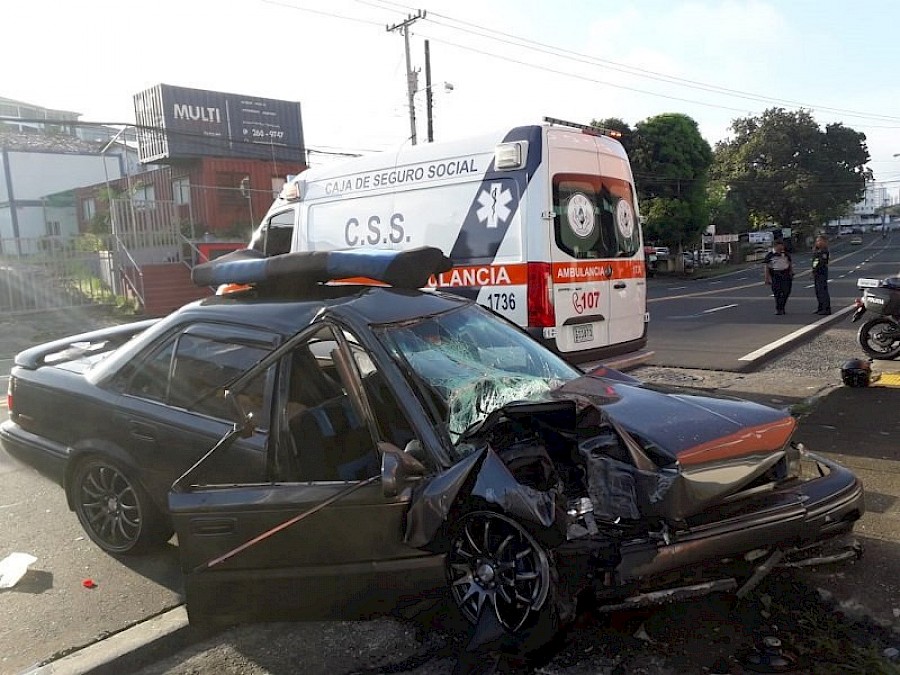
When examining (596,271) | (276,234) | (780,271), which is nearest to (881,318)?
(596,271)

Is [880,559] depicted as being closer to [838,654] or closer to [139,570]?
[838,654]

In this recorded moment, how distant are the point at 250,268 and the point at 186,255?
19.5 m

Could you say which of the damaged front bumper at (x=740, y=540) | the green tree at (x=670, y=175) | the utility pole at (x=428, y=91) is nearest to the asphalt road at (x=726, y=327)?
the damaged front bumper at (x=740, y=540)

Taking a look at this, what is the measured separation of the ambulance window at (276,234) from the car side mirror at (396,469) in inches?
255

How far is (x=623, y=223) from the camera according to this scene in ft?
24.0

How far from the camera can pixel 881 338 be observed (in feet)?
31.0

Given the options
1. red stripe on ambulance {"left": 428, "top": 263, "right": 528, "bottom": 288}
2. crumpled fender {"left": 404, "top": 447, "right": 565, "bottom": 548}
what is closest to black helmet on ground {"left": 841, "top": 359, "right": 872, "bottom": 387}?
red stripe on ambulance {"left": 428, "top": 263, "right": 528, "bottom": 288}

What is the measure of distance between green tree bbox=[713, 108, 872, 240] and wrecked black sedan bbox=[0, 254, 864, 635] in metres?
68.5

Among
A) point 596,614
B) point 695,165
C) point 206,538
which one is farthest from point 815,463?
point 695,165

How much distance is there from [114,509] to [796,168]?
72621mm

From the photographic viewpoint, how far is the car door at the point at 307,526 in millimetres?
2809

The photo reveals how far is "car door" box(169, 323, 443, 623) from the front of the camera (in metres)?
2.81

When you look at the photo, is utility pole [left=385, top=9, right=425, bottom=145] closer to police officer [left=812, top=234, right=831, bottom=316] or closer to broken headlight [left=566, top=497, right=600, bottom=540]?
police officer [left=812, top=234, right=831, bottom=316]

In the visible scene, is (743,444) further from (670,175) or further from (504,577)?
(670,175)
